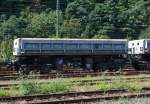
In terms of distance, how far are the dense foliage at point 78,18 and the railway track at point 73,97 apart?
35824 mm

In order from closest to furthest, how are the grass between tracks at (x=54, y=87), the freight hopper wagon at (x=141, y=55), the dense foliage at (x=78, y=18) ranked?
1. the grass between tracks at (x=54, y=87)
2. the freight hopper wagon at (x=141, y=55)
3. the dense foliage at (x=78, y=18)

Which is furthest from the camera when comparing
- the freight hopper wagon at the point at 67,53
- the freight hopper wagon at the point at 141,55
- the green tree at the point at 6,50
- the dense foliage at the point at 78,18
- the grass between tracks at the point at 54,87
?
the dense foliage at the point at 78,18

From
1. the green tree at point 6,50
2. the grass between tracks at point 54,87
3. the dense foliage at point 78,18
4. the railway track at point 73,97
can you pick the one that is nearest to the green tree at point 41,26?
the dense foliage at point 78,18

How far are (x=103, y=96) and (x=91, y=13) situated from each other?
47.8 metres

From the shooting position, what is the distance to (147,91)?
19.9 metres

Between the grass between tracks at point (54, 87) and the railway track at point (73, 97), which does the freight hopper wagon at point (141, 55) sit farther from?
the railway track at point (73, 97)

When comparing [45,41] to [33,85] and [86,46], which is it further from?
[33,85]

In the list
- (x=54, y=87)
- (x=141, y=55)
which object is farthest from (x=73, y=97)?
(x=141, y=55)

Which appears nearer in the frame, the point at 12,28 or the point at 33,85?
the point at 33,85

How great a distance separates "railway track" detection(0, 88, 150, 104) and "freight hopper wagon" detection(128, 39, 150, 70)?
18091 millimetres

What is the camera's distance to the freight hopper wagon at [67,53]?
33281 mm

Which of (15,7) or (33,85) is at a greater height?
(15,7)

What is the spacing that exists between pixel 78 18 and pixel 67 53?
3050 centimetres

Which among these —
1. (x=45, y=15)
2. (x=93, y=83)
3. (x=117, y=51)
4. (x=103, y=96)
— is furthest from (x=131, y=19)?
(x=103, y=96)
